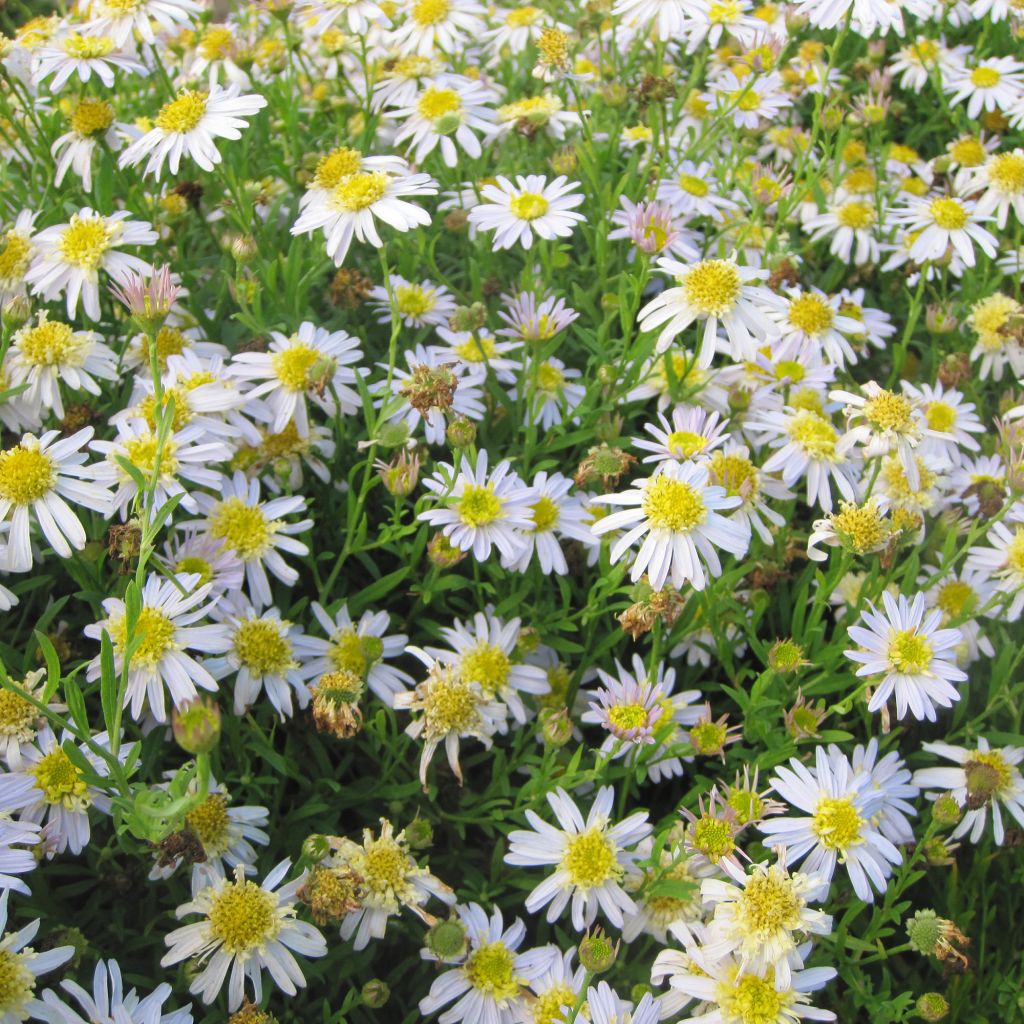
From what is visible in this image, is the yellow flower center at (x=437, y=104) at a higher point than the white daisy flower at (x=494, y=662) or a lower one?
higher

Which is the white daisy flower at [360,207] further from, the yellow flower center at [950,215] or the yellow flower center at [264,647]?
the yellow flower center at [950,215]

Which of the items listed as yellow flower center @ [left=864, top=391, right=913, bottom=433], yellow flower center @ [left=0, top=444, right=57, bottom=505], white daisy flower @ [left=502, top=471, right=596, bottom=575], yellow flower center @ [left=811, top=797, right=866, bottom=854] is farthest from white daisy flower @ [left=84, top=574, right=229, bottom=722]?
yellow flower center @ [left=864, top=391, right=913, bottom=433]

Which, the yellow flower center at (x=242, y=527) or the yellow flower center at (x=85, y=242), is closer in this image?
the yellow flower center at (x=242, y=527)

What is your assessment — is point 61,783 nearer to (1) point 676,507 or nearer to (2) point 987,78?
(1) point 676,507

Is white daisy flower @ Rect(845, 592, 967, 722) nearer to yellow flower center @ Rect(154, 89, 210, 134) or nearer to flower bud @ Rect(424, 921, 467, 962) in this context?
flower bud @ Rect(424, 921, 467, 962)

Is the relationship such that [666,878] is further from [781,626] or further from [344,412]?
[344,412]

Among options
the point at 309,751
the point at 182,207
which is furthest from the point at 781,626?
the point at 182,207

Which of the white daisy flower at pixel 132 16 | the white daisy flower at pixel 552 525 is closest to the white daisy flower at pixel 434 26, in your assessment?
the white daisy flower at pixel 132 16
